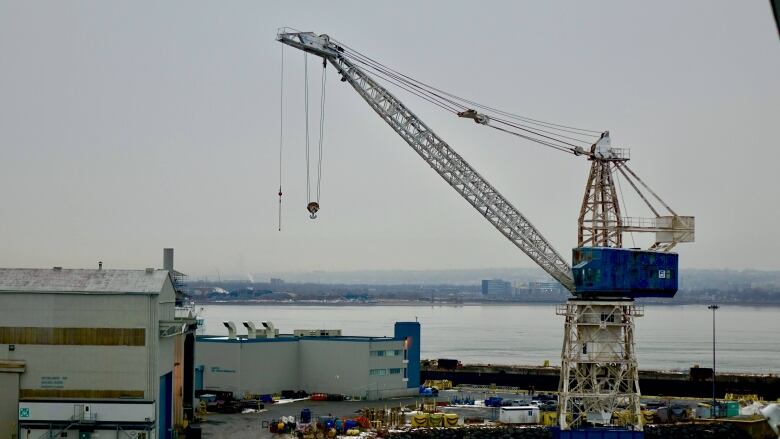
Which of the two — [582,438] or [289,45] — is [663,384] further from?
[289,45]

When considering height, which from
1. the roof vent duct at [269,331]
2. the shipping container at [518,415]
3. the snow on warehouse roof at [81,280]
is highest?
the snow on warehouse roof at [81,280]

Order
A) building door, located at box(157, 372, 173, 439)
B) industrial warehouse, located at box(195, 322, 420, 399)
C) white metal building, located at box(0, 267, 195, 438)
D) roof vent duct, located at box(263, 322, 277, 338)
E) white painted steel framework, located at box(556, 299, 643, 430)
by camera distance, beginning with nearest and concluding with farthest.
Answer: white metal building, located at box(0, 267, 195, 438), building door, located at box(157, 372, 173, 439), white painted steel framework, located at box(556, 299, 643, 430), industrial warehouse, located at box(195, 322, 420, 399), roof vent duct, located at box(263, 322, 277, 338)

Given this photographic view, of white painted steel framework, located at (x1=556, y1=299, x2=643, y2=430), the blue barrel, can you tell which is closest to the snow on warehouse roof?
the blue barrel

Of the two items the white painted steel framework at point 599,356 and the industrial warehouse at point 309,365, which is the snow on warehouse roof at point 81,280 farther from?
the white painted steel framework at point 599,356

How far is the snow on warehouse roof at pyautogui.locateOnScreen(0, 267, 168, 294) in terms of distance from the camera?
4994cm

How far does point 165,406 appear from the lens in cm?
5203

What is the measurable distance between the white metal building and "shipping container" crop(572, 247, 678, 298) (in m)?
21.9

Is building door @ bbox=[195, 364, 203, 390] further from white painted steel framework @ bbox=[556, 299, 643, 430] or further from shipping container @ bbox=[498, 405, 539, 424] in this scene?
white painted steel framework @ bbox=[556, 299, 643, 430]

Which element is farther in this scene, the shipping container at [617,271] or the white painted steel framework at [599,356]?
the shipping container at [617,271]

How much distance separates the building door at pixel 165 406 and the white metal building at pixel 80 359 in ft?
1.32

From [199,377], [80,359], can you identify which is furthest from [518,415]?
[80,359]

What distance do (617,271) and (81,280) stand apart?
88.9 ft

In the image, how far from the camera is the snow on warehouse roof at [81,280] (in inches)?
1966

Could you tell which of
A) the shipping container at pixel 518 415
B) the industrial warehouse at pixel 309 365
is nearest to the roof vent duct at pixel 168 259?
the industrial warehouse at pixel 309 365
